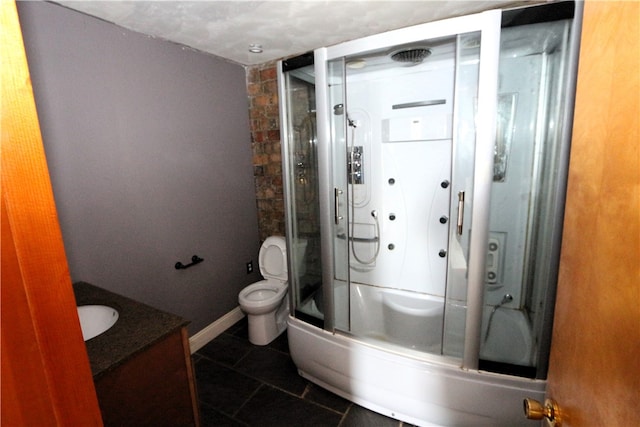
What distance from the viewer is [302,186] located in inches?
75.6

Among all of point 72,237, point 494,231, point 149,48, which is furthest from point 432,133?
point 72,237

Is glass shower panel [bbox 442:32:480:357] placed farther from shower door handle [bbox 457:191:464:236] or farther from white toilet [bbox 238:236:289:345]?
white toilet [bbox 238:236:289:345]

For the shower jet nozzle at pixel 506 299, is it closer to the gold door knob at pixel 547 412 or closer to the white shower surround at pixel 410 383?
the white shower surround at pixel 410 383

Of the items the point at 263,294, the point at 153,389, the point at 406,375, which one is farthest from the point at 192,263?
the point at 406,375

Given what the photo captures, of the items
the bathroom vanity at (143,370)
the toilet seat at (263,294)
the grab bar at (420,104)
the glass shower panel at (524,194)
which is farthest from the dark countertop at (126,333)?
the grab bar at (420,104)

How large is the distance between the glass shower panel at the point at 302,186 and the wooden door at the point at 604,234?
131cm

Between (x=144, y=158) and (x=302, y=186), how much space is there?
1.09 m

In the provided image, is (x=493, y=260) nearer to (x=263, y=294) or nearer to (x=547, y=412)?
(x=547, y=412)

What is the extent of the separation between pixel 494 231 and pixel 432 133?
2.78ft

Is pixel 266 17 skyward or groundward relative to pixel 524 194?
skyward

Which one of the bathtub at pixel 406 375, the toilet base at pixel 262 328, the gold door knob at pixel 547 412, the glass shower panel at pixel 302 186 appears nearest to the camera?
the gold door knob at pixel 547 412

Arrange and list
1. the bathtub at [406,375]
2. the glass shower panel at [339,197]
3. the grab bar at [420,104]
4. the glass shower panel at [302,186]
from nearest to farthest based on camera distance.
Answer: the bathtub at [406,375], the glass shower panel at [339,197], the glass shower panel at [302,186], the grab bar at [420,104]

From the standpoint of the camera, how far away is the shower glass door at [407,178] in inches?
53.9

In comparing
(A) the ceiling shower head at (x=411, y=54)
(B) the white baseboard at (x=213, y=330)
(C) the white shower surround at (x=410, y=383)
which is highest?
(A) the ceiling shower head at (x=411, y=54)
